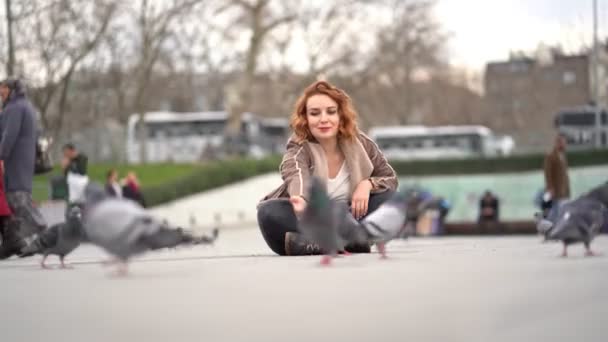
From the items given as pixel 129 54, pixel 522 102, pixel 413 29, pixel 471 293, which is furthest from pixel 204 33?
pixel 471 293

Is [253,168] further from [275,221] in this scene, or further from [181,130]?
[275,221]

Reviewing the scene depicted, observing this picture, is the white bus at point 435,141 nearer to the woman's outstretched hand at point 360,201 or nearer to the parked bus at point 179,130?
the parked bus at point 179,130

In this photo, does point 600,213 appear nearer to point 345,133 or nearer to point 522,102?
point 345,133

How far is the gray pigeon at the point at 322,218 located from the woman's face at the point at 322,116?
1637 mm

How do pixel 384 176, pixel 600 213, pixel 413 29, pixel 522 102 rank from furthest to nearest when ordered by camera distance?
1. pixel 522 102
2. pixel 413 29
3. pixel 384 176
4. pixel 600 213

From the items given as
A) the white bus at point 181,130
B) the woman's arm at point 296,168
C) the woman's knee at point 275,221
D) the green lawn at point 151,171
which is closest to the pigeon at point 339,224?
the woman's arm at point 296,168

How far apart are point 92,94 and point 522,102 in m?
40.3

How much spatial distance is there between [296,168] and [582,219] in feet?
7.02

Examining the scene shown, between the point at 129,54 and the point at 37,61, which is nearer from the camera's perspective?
the point at 37,61

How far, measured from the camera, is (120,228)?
202 cm

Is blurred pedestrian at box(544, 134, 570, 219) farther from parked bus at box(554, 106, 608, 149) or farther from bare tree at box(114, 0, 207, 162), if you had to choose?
parked bus at box(554, 106, 608, 149)

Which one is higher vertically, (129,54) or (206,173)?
(129,54)

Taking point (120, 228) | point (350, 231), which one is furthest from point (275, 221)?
point (120, 228)

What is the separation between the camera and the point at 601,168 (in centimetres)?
4259
